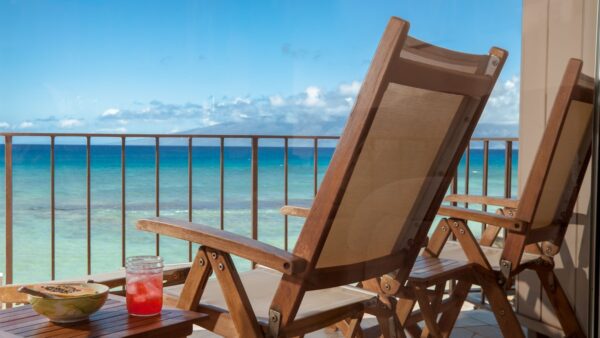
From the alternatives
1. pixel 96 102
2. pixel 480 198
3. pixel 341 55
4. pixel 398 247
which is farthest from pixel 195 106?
pixel 480 198

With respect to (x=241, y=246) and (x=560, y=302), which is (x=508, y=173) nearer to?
(x=560, y=302)

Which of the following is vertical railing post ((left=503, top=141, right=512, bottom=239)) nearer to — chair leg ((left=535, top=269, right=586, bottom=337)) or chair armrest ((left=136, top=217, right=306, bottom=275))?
chair leg ((left=535, top=269, right=586, bottom=337))

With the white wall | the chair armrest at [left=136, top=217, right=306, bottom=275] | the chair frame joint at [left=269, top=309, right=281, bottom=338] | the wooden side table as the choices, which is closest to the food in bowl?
the wooden side table

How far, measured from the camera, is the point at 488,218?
6.66 ft

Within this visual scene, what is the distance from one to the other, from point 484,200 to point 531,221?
1.67ft

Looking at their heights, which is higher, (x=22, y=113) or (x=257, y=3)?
(x=257, y=3)

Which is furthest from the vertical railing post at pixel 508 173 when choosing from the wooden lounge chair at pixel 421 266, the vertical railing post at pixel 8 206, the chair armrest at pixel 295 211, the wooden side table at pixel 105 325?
the vertical railing post at pixel 8 206

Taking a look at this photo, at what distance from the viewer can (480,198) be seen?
258 centimetres

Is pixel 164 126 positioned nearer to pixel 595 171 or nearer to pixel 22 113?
pixel 22 113

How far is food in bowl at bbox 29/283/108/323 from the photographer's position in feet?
4.06

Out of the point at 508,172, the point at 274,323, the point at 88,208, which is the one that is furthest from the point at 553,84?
the point at 88,208

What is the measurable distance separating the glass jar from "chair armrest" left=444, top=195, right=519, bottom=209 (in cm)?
155

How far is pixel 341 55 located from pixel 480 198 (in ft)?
2.89

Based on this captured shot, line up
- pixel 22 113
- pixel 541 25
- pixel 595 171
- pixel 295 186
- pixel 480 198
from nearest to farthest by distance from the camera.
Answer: pixel 595 171 → pixel 22 113 → pixel 541 25 → pixel 295 186 → pixel 480 198
